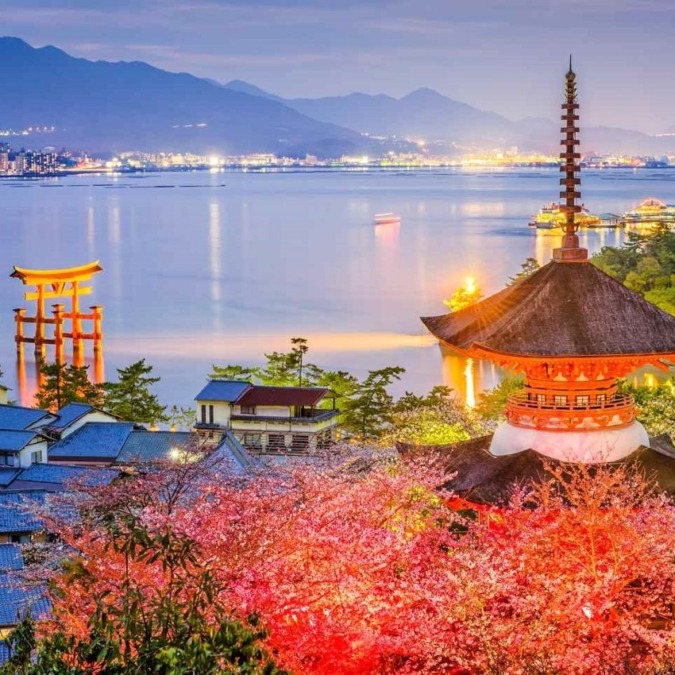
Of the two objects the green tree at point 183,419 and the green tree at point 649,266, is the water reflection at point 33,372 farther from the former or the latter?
the green tree at point 649,266

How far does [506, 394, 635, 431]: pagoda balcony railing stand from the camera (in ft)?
35.2

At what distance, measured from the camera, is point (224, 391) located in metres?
25.2

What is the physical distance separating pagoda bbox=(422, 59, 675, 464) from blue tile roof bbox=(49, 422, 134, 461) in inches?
489

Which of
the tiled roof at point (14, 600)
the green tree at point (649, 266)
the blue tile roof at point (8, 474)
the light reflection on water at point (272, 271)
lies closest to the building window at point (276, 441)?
the blue tile roof at point (8, 474)

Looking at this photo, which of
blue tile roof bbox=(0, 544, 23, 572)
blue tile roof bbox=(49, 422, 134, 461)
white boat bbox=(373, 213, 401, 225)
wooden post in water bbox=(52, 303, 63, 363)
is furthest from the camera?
white boat bbox=(373, 213, 401, 225)

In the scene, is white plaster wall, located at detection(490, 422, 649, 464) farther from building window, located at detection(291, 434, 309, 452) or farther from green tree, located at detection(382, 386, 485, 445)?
building window, located at detection(291, 434, 309, 452)

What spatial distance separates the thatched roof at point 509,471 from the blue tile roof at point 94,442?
1203 cm

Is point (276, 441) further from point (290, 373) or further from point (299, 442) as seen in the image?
point (290, 373)

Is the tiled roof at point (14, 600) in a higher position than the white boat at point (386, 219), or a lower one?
lower

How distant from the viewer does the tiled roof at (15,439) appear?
2061 cm

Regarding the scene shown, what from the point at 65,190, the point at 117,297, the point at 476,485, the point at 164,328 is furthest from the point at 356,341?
the point at 65,190

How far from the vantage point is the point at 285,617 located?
8.80m

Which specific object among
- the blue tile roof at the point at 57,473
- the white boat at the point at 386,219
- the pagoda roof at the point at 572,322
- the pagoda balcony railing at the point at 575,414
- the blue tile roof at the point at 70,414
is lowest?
the blue tile roof at the point at 57,473

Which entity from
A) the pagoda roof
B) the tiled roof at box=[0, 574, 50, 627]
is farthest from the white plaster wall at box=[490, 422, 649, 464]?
the tiled roof at box=[0, 574, 50, 627]
